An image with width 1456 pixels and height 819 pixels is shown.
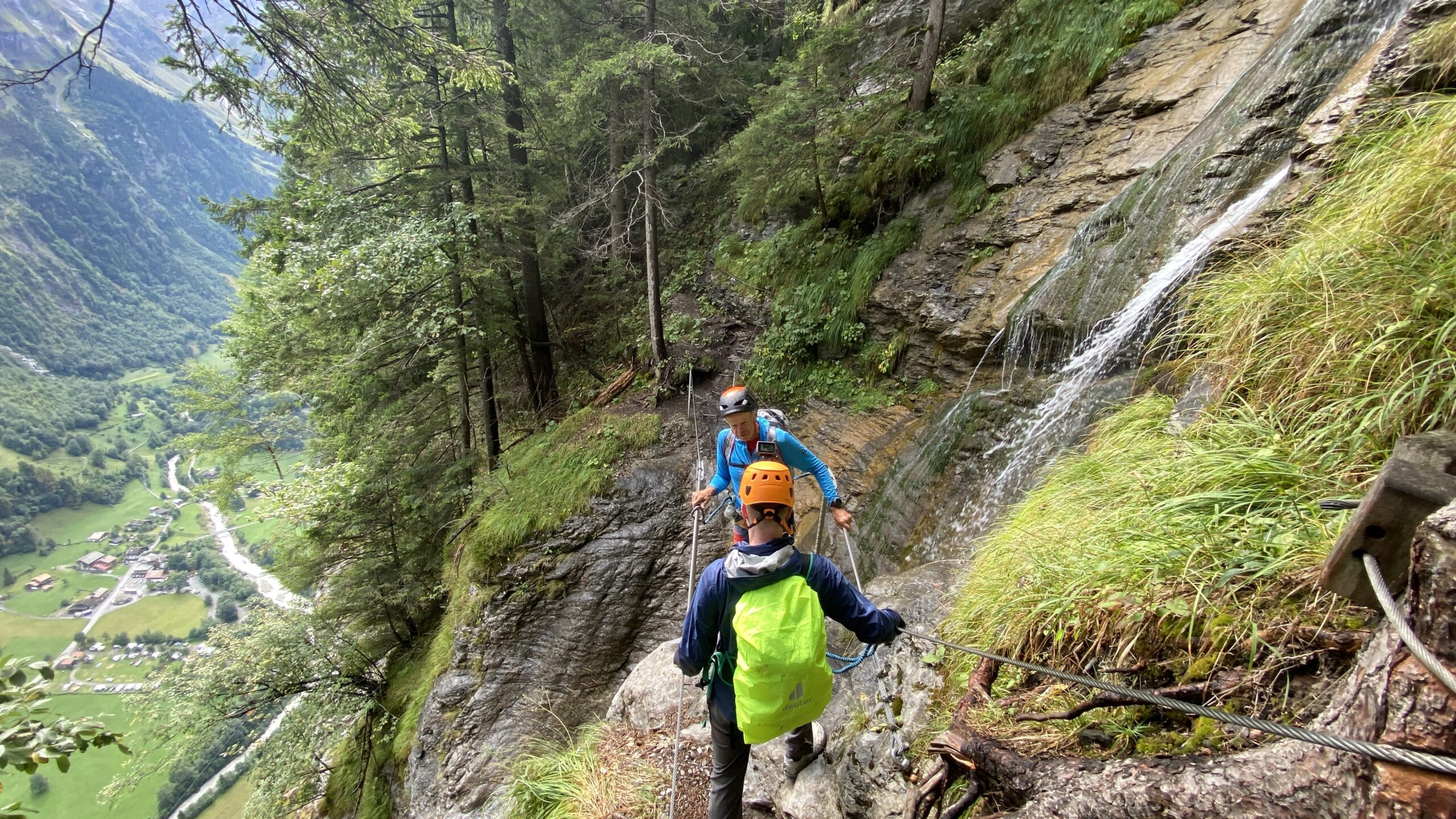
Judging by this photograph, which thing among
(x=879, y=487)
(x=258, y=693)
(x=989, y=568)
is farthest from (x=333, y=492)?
(x=989, y=568)

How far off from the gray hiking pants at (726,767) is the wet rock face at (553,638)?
4.61 m

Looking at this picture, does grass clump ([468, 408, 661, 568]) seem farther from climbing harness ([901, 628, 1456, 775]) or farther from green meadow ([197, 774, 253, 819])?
green meadow ([197, 774, 253, 819])

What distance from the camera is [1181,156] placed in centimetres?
581

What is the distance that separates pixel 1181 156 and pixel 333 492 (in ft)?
39.2

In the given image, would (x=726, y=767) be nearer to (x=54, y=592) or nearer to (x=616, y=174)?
(x=616, y=174)

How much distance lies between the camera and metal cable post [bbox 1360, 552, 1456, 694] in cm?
108

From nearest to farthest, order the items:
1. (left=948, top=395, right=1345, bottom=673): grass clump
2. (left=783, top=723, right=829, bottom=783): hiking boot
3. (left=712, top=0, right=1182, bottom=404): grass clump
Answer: (left=948, top=395, right=1345, bottom=673): grass clump
(left=783, top=723, right=829, bottom=783): hiking boot
(left=712, top=0, right=1182, bottom=404): grass clump

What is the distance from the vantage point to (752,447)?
13.8 ft

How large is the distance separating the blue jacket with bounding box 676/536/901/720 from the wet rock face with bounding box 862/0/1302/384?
209 inches

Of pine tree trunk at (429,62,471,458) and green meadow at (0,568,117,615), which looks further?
green meadow at (0,568,117,615)

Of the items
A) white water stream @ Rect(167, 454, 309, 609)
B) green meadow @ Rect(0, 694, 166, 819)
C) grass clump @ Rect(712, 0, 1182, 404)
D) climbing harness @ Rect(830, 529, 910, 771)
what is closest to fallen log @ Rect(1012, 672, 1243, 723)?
climbing harness @ Rect(830, 529, 910, 771)

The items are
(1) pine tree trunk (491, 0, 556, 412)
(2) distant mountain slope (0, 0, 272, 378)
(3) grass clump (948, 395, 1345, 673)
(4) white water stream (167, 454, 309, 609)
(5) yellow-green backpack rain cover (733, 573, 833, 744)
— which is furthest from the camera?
(2) distant mountain slope (0, 0, 272, 378)

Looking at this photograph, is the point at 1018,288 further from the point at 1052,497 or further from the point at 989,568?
the point at 989,568

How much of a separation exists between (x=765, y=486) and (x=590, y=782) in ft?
12.2
